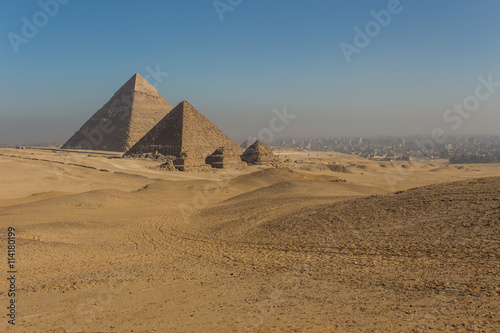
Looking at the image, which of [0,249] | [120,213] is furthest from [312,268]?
[120,213]

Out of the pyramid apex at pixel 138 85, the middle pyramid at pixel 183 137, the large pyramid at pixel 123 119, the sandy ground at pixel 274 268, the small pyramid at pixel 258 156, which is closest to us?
the sandy ground at pixel 274 268

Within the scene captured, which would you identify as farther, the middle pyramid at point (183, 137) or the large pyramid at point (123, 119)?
the large pyramid at point (123, 119)

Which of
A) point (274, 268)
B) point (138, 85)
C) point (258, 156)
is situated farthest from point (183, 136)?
point (274, 268)

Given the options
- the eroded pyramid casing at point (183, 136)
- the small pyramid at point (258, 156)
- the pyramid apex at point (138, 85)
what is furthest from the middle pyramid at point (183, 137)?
the pyramid apex at point (138, 85)

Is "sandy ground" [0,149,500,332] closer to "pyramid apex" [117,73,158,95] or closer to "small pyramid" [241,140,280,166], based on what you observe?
"small pyramid" [241,140,280,166]

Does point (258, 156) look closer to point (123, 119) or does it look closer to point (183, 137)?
point (183, 137)

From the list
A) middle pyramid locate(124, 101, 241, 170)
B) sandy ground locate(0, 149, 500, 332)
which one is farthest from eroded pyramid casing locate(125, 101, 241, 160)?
sandy ground locate(0, 149, 500, 332)

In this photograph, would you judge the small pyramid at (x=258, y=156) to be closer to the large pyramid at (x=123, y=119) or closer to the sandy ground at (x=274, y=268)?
the large pyramid at (x=123, y=119)
